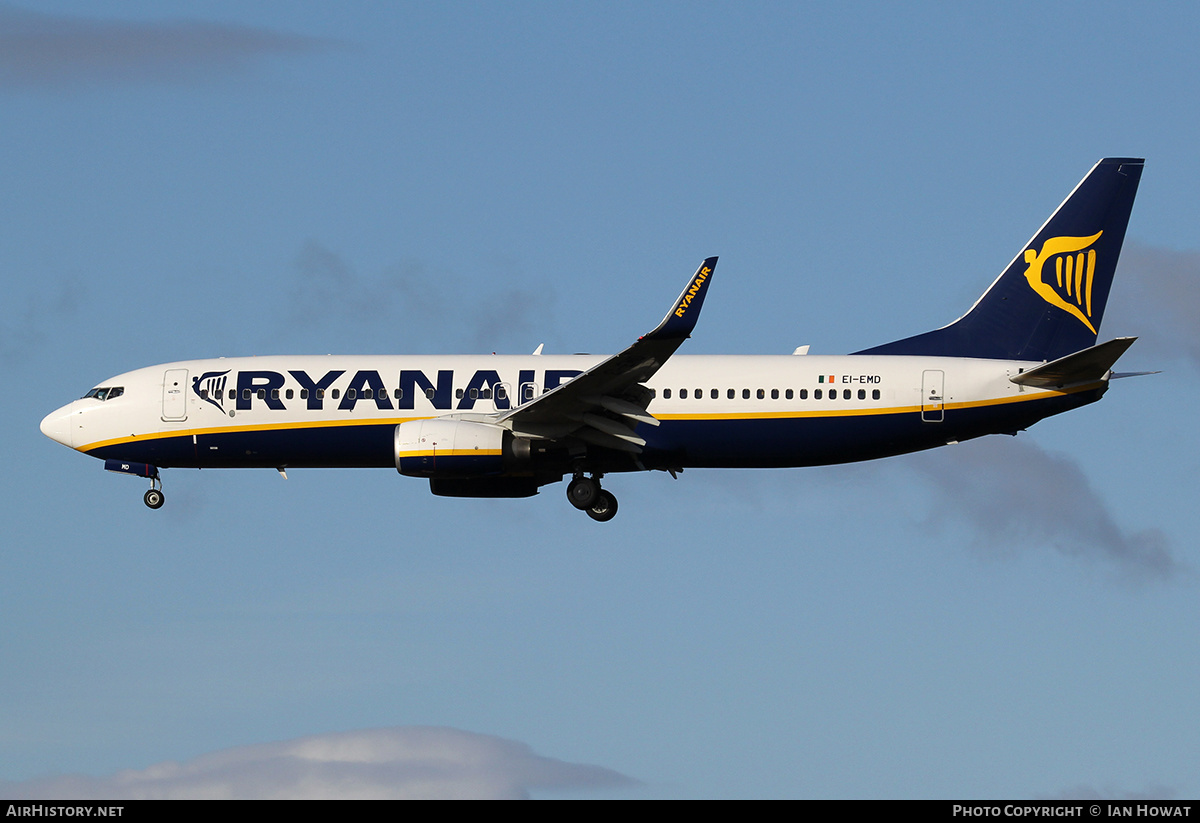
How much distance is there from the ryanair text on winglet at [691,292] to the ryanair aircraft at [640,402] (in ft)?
9.40

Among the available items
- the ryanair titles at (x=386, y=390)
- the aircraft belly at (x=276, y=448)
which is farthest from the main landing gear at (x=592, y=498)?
the aircraft belly at (x=276, y=448)

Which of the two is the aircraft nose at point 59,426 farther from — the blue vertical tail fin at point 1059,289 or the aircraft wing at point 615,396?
the blue vertical tail fin at point 1059,289

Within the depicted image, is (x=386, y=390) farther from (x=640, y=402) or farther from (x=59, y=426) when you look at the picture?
(x=59, y=426)

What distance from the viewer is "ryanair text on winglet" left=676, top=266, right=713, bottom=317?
1454 inches

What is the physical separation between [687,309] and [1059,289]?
12.6 m

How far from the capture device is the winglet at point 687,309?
36909 millimetres

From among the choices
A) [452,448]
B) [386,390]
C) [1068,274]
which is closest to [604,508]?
[452,448]

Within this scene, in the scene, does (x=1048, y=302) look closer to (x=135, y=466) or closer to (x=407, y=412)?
(x=407, y=412)
